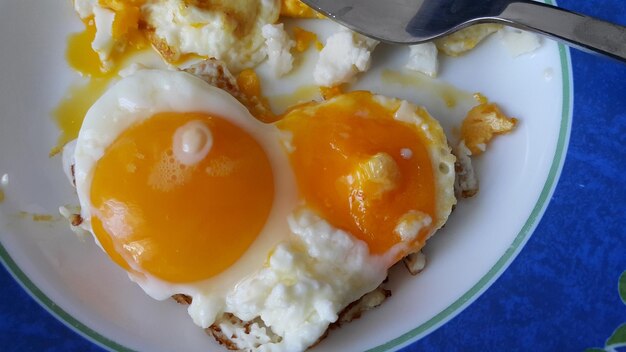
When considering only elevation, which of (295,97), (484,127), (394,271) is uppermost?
(295,97)

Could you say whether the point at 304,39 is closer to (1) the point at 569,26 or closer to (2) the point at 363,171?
(2) the point at 363,171

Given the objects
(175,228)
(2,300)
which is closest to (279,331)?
(175,228)

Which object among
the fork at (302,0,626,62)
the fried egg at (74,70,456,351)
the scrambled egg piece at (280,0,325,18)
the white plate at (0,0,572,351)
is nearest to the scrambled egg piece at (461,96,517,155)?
the white plate at (0,0,572,351)

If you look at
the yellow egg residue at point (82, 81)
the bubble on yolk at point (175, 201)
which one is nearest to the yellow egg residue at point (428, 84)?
the bubble on yolk at point (175, 201)

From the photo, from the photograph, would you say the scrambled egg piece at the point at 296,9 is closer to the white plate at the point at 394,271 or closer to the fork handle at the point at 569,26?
the white plate at the point at 394,271

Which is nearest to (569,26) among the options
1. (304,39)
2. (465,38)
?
(465,38)

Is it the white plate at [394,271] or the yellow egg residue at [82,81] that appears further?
the yellow egg residue at [82,81]

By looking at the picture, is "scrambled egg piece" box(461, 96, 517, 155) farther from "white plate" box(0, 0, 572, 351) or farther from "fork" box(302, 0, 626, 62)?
"fork" box(302, 0, 626, 62)
